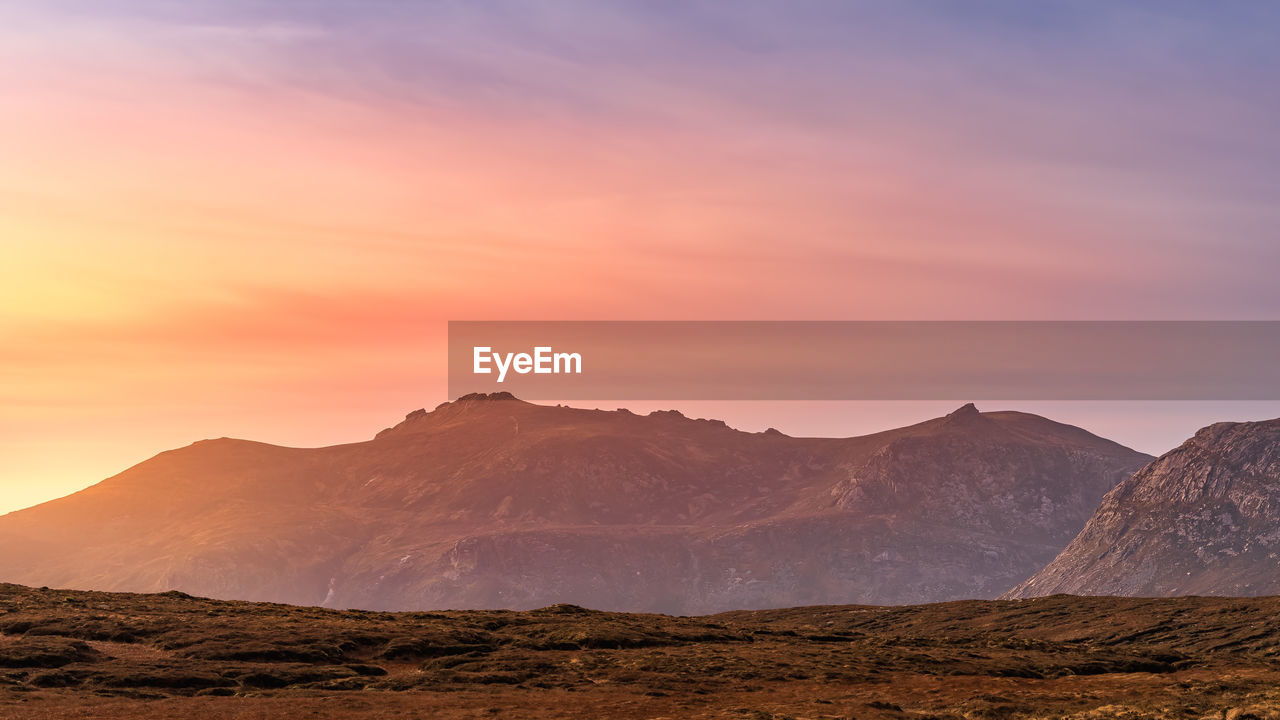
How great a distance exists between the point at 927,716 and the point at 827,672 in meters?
25.5

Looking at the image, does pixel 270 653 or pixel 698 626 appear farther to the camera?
pixel 698 626

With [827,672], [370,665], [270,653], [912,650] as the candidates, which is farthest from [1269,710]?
[270,653]

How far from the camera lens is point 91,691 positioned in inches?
3652

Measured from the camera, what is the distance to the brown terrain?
303 feet

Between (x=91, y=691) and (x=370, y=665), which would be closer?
(x=91, y=691)

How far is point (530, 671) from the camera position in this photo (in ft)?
373

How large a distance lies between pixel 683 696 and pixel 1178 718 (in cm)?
3923

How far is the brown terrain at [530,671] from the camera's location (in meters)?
92.2

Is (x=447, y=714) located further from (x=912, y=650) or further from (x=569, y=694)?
(x=912, y=650)

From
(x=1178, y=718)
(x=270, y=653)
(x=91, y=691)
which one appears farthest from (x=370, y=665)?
(x=1178, y=718)

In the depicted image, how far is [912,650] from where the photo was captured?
141750 millimetres

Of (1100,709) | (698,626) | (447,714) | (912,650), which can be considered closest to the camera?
(447,714)

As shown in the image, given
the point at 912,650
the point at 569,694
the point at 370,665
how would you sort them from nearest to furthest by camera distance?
the point at 569,694
the point at 370,665
the point at 912,650

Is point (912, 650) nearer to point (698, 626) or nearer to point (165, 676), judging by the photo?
point (698, 626)
